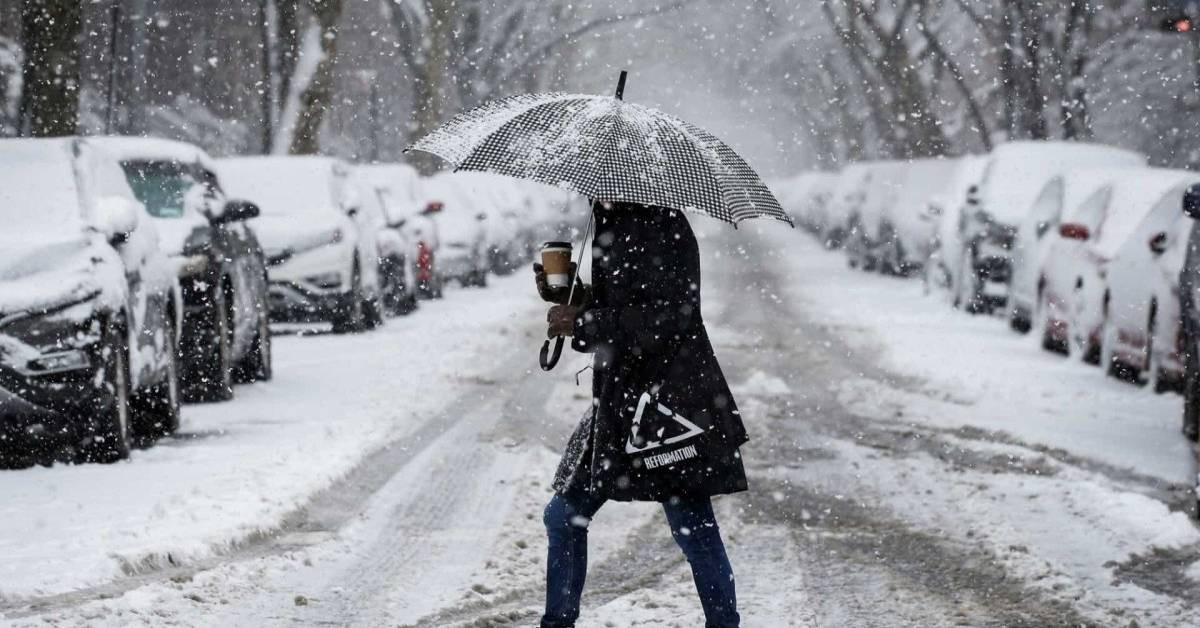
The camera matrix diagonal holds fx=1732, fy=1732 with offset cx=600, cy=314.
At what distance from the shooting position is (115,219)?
8.68 metres

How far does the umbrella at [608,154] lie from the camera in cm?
463

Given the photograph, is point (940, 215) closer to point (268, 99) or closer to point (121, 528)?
point (268, 99)

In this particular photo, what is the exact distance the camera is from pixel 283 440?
30.9 ft

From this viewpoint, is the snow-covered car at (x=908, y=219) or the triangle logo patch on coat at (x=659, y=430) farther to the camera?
the snow-covered car at (x=908, y=219)

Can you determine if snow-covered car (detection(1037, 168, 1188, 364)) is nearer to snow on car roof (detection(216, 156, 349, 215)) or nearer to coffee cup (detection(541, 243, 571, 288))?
snow on car roof (detection(216, 156, 349, 215))

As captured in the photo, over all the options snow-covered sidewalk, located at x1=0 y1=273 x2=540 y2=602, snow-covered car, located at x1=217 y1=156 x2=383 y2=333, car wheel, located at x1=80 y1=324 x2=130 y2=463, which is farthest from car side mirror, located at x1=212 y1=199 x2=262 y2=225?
snow-covered car, located at x1=217 y1=156 x2=383 y2=333

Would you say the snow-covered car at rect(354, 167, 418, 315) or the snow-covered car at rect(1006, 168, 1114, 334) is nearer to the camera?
the snow-covered car at rect(1006, 168, 1114, 334)

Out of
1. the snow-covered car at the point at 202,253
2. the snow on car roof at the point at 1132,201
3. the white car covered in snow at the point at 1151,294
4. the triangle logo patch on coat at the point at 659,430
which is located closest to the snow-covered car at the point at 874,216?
the snow on car roof at the point at 1132,201

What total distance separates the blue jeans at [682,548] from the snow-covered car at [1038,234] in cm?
1136

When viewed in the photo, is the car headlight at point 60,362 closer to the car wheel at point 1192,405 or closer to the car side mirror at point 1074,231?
the car wheel at point 1192,405

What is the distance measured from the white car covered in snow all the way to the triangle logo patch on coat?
689 centimetres

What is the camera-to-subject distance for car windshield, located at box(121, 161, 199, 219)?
1145 centimetres

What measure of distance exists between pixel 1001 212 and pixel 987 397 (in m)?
7.47

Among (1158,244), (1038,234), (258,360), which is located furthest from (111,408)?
(1038,234)
